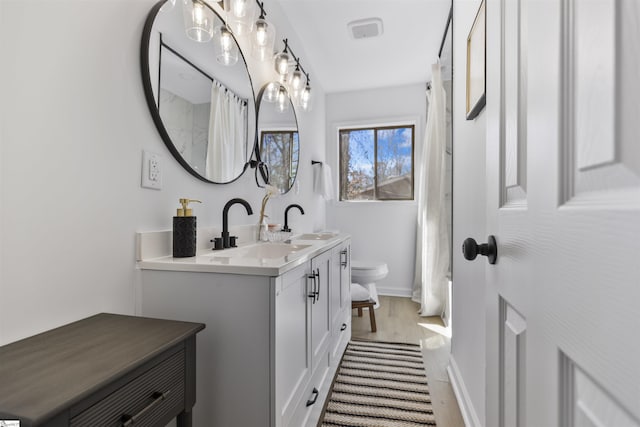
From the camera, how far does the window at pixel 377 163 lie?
3750mm

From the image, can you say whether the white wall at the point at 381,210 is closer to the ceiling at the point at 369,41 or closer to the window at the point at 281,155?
the ceiling at the point at 369,41

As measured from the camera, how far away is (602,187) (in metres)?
0.33

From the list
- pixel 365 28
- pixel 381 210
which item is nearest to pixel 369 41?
pixel 365 28

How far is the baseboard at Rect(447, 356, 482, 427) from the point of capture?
1337 millimetres

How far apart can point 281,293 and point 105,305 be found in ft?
1.80

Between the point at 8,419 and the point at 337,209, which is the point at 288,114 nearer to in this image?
the point at 337,209

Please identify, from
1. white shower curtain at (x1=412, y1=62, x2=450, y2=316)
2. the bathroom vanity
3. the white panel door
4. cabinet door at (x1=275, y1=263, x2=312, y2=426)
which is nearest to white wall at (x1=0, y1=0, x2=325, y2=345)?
the bathroom vanity

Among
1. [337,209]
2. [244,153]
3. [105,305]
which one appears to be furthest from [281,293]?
[337,209]

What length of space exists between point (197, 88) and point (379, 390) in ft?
5.90

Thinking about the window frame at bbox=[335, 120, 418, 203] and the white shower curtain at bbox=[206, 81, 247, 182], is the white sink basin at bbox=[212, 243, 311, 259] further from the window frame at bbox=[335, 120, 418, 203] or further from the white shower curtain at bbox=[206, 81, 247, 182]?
the window frame at bbox=[335, 120, 418, 203]

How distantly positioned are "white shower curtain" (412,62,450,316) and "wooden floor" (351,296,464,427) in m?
0.24

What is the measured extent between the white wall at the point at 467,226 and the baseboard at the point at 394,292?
1.78 meters

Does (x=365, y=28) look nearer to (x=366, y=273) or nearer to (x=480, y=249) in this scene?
(x=366, y=273)

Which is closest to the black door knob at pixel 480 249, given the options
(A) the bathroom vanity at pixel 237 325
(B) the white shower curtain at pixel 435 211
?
(A) the bathroom vanity at pixel 237 325
